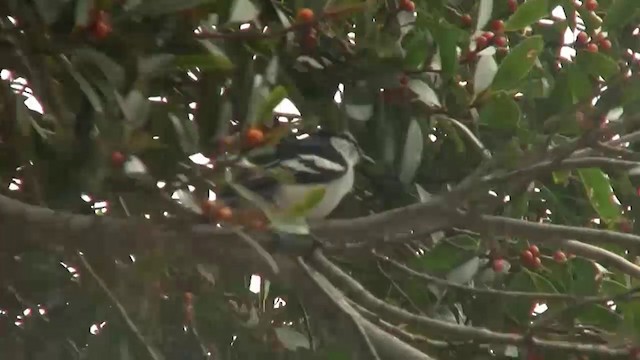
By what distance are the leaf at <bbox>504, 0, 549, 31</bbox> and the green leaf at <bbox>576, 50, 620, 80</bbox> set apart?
0.24 feet

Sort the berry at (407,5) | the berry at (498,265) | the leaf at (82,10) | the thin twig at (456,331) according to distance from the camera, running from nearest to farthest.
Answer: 1. the leaf at (82,10)
2. the thin twig at (456,331)
3. the berry at (407,5)
4. the berry at (498,265)

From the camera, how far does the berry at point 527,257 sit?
1286mm

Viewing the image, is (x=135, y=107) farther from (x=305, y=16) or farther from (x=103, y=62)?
(x=305, y=16)

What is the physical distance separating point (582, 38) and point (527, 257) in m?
0.32

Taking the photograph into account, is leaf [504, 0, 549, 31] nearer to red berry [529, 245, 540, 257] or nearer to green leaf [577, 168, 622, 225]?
green leaf [577, 168, 622, 225]

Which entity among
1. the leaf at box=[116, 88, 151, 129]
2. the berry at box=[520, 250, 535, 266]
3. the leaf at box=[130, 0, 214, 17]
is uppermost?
the leaf at box=[130, 0, 214, 17]

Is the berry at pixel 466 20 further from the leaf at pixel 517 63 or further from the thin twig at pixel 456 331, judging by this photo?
the thin twig at pixel 456 331

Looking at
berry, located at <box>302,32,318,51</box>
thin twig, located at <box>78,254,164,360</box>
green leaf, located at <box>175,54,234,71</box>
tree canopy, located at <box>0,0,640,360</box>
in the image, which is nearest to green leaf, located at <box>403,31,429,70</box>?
tree canopy, located at <box>0,0,640,360</box>

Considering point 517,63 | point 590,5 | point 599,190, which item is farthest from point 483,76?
point 590,5

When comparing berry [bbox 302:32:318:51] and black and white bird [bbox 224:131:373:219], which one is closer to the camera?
berry [bbox 302:32:318:51]

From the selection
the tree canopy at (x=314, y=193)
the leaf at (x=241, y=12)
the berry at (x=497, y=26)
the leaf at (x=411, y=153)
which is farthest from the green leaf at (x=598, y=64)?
the leaf at (x=241, y=12)

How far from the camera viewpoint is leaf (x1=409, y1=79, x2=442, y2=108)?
1099 millimetres

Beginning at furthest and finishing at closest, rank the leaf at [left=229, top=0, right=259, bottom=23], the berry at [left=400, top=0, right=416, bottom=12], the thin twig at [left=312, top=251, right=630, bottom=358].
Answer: the berry at [left=400, top=0, right=416, bottom=12], the thin twig at [left=312, top=251, right=630, bottom=358], the leaf at [left=229, top=0, right=259, bottom=23]

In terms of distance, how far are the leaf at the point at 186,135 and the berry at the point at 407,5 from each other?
14.5 inches
